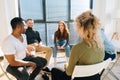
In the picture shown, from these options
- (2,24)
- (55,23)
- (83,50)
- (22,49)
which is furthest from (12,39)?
(55,23)

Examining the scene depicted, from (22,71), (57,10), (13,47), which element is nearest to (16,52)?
(13,47)

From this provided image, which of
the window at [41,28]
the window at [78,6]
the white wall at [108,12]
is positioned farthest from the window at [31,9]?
the white wall at [108,12]

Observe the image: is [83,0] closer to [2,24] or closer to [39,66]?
[2,24]

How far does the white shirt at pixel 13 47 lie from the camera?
2119 mm

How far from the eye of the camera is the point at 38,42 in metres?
3.66

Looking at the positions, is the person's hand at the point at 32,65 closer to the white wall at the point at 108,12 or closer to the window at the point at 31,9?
the white wall at the point at 108,12

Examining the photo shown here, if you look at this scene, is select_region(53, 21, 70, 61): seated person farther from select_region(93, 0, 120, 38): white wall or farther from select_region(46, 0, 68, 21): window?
select_region(46, 0, 68, 21): window

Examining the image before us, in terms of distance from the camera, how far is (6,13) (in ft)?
13.6

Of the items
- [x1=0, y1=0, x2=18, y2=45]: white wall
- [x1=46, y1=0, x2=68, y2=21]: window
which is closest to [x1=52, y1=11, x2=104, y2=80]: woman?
[x1=0, y1=0, x2=18, y2=45]: white wall

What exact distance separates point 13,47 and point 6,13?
7.33 feet

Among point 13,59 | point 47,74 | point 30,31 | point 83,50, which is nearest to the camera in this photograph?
point 83,50

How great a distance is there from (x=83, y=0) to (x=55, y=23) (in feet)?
3.33

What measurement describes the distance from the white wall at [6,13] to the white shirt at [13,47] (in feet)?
6.70

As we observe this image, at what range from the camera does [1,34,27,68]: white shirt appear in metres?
2.12
